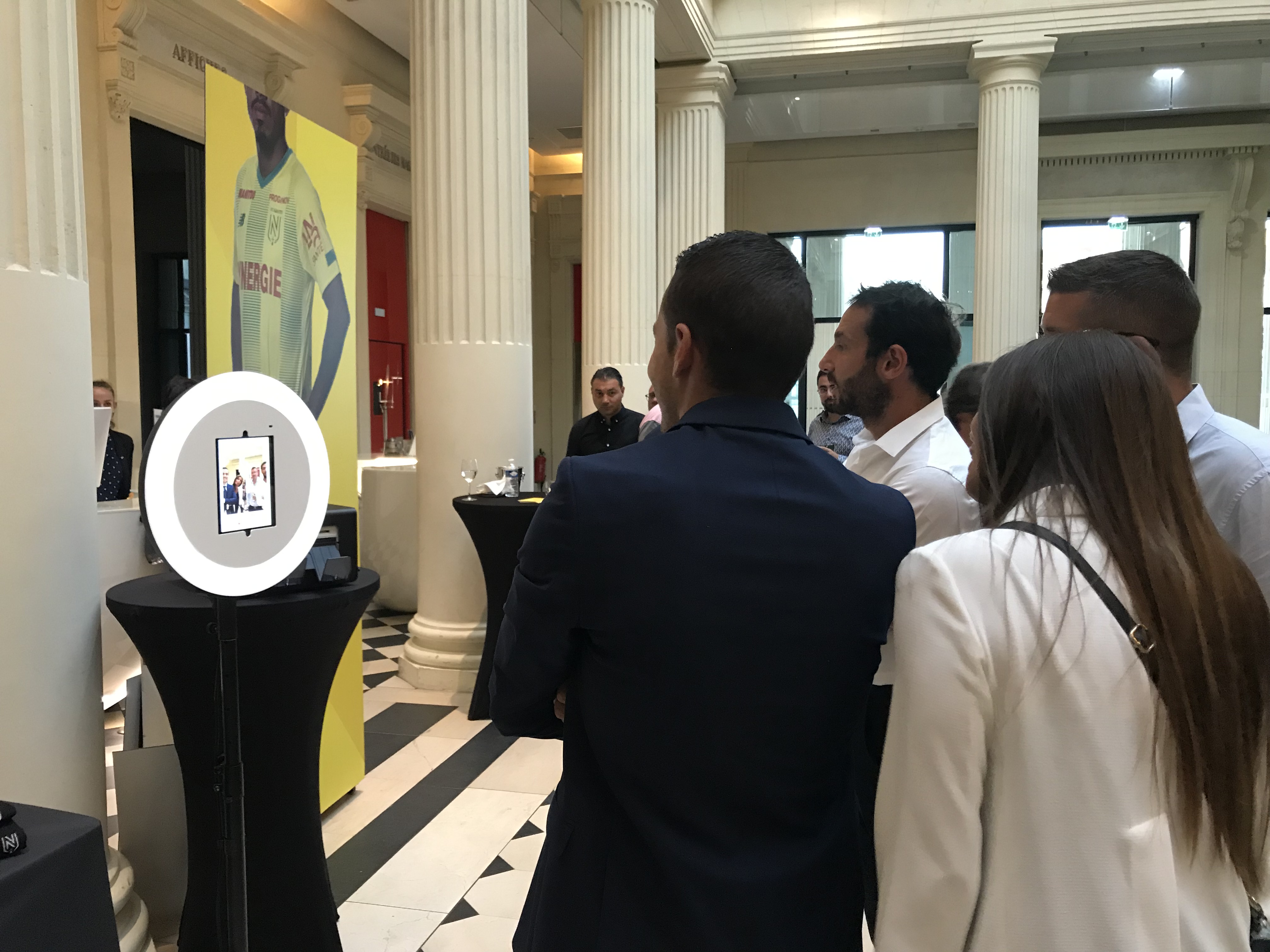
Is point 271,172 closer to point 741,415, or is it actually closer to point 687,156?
point 741,415

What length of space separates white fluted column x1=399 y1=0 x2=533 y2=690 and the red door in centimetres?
582

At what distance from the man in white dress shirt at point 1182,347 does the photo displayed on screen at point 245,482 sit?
5.30 ft

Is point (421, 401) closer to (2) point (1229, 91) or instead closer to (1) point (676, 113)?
(1) point (676, 113)

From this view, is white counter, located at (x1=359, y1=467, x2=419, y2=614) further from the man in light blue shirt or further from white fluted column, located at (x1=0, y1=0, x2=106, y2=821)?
white fluted column, located at (x1=0, y1=0, x2=106, y2=821)

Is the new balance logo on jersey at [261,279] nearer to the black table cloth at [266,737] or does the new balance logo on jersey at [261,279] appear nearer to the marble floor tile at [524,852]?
the black table cloth at [266,737]

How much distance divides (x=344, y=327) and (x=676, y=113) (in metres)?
8.10

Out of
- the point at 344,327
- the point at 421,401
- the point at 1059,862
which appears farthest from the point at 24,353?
the point at 421,401

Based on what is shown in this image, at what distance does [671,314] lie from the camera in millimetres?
1311

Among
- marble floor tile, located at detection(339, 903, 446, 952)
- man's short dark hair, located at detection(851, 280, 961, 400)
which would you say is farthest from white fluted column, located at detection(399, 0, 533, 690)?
man's short dark hair, located at detection(851, 280, 961, 400)

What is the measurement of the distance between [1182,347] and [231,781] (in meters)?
2.05

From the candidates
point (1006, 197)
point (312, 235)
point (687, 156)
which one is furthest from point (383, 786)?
point (1006, 197)

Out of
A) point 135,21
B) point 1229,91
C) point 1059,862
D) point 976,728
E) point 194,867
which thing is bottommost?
point 194,867

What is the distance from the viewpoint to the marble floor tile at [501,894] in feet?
9.84

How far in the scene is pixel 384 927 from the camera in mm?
2879
